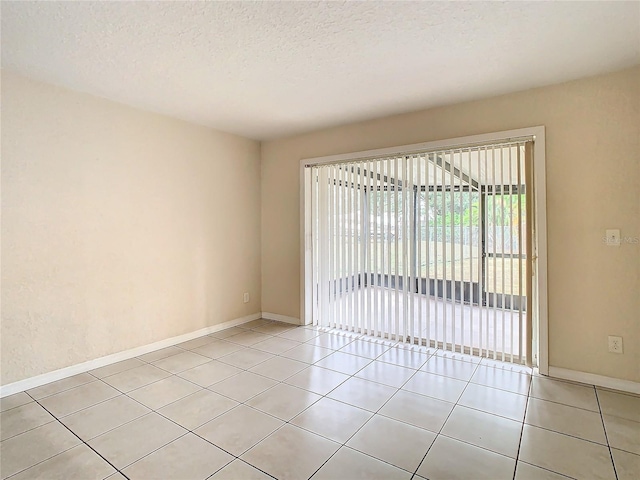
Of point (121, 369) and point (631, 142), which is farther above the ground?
point (631, 142)

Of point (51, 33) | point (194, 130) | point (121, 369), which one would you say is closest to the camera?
point (51, 33)

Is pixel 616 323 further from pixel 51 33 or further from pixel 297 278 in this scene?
pixel 51 33

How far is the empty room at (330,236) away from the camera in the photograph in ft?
6.38

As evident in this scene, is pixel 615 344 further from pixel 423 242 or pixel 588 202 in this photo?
pixel 423 242

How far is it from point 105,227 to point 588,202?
4.15 metres

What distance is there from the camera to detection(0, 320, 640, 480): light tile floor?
5.88ft

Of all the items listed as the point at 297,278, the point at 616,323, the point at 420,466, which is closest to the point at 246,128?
the point at 297,278

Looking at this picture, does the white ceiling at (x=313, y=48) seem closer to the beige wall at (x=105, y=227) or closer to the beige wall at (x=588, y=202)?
the beige wall at (x=588, y=202)

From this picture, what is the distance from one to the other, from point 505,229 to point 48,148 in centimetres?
396

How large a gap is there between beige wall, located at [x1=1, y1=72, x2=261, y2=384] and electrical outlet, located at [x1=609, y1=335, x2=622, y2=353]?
3829 millimetres

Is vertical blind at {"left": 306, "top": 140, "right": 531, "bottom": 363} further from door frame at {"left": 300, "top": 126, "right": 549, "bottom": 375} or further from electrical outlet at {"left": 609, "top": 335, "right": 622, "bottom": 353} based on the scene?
electrical outlet at {"left": 609, "top": 335, "right": 622, "bottom": 353}

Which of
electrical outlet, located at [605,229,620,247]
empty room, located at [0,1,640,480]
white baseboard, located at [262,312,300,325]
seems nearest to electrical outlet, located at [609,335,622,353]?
empty room, located at [0,1,640,480]

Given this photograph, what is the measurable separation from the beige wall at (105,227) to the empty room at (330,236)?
19 millimetres

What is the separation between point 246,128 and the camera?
13.6ft
